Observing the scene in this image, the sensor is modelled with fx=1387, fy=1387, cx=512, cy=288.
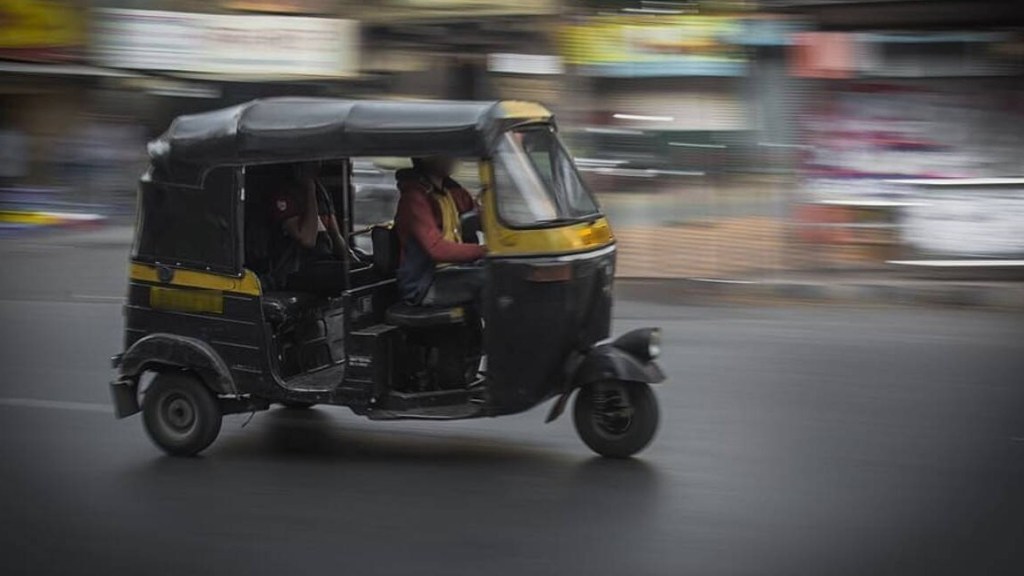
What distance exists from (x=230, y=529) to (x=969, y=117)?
10.4m

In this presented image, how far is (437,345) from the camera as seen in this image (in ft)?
23.6

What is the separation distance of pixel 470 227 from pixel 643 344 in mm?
1156

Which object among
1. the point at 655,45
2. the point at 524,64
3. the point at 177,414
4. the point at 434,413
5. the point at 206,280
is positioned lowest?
the point at 177,414

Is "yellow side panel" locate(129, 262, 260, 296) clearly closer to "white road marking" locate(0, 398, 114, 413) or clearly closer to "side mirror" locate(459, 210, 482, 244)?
"side mirror" locate(459, 210, 482, 244)

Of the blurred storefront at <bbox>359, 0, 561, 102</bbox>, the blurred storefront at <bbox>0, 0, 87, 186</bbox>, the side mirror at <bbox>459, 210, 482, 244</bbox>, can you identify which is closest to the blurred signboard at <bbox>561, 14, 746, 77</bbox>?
the blurred storefront at <bbox>359, 0, 561, 102</bbox>

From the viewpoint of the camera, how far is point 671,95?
52.7 ft

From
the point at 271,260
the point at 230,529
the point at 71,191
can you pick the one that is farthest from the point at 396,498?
the point at 71,191

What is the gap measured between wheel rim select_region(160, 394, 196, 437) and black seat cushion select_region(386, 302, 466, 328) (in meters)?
1.25

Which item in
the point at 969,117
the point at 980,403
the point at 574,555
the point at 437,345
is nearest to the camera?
the point at 574,555

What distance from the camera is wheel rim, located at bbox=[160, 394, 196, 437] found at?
24.2 feet

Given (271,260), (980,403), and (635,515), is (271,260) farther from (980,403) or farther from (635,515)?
(980,403)

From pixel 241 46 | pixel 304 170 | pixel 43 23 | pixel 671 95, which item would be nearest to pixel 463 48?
pixel 241 46

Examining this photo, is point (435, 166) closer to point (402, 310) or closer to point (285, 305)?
point (402, 310)

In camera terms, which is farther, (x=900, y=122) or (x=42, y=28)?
(x=42, y=28)
